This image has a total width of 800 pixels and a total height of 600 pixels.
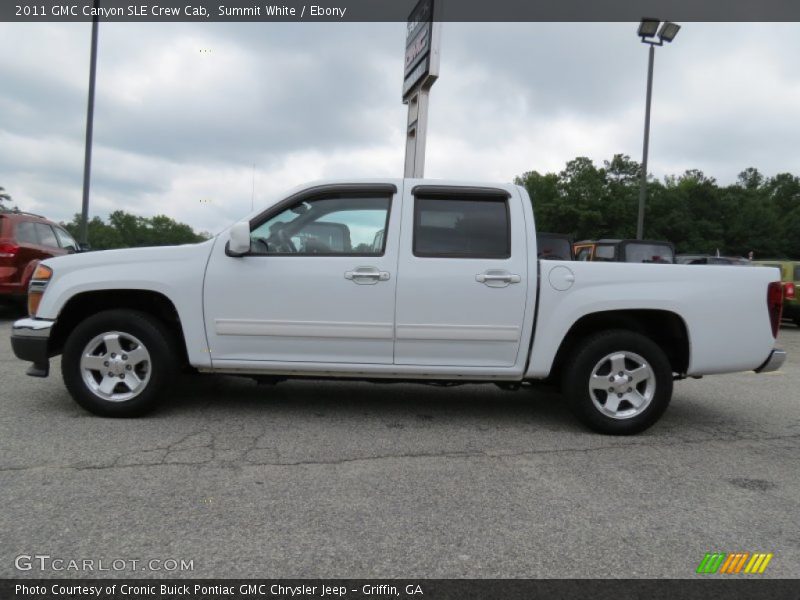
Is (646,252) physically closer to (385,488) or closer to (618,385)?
(618,385)

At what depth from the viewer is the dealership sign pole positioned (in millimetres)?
10789

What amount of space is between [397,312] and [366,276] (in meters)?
0.34

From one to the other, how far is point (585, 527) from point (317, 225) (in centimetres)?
278

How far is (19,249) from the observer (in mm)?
9891

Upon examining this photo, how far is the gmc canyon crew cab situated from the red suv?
6137mm

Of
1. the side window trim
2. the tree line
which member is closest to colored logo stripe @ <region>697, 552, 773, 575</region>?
the side window trim

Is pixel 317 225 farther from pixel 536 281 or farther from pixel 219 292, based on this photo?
pixel 536 281

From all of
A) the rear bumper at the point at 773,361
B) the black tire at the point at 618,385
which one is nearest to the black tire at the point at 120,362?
the black tire at the point at 618,385

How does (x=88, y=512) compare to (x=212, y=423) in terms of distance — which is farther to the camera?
(x=212, y=423)

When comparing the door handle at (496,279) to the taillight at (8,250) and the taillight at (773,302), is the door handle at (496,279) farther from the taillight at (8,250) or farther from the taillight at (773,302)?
the taillight at (8,250)

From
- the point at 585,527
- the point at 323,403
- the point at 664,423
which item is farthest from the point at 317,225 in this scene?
the point at 664,423

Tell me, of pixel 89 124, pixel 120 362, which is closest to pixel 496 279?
pixel 120 362

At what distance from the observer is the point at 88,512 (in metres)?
2.91

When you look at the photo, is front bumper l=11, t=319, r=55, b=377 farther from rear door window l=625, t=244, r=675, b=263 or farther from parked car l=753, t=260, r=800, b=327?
parked car l=753, t=260, r=800, b=327
